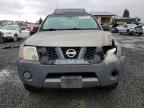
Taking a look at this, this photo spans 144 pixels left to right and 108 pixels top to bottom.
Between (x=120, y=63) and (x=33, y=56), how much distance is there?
1.44 meters

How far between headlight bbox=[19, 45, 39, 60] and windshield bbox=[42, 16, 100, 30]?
1473mm

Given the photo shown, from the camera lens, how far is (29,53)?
3.85 meters

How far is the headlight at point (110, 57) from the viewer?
12.2ft

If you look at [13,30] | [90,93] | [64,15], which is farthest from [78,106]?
Answer: [13,30]

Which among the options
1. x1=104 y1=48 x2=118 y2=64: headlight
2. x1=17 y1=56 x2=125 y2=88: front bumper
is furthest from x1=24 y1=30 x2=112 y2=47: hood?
x1=17 y1=56 x2=125 y2=88: front bumper

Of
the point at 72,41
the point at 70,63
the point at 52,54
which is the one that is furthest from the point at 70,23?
the point at 70,63

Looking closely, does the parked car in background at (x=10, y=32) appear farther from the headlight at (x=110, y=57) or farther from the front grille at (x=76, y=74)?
the headlight at (x=110, y=57)

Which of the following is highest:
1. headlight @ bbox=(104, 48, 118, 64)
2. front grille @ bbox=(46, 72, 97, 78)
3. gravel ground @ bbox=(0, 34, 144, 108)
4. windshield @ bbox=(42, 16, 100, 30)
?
windshield @ bbox=(42, 16, 100, 30)

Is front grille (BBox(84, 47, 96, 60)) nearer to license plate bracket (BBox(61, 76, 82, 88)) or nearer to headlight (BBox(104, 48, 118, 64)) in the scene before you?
headlight (BBox(104, 48, 118, 64))

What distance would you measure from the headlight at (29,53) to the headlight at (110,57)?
1117 millimetres

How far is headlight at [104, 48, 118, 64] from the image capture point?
12.2 feet

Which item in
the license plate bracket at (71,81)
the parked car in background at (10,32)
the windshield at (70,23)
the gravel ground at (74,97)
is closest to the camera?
the license plate bracket at (71,81)

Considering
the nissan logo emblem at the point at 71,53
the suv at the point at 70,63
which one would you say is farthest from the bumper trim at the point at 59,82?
the nissan logo emblem at the point at 71,53

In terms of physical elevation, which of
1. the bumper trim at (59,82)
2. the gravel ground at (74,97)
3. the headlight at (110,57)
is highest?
the headlight at (110,57)
